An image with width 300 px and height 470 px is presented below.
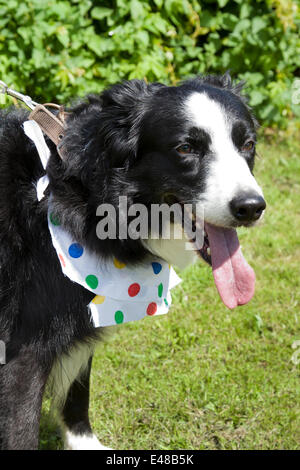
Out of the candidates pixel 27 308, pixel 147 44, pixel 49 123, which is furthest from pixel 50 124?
pixel 147 44

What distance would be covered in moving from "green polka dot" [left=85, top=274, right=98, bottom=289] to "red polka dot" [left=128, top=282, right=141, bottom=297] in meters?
0.18

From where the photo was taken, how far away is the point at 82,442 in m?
2.61

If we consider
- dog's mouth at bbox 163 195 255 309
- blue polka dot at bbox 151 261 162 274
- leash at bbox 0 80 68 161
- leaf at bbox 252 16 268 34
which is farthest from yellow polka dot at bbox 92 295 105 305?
leaf at bbox 252 16 268 34

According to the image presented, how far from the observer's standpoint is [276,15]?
515 cm

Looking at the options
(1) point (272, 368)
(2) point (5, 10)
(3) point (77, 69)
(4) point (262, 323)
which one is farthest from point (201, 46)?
(1) point (272, 368)

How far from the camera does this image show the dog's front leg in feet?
6.63

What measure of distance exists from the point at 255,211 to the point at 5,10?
10.6 feet

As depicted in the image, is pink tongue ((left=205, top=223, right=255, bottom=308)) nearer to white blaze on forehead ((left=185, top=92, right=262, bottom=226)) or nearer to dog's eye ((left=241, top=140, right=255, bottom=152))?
white blaze on forehead ((left=185, top=92, right=262, bottom=226))

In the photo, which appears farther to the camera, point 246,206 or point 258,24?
point 258,24

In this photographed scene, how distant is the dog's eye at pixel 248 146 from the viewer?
83.8 inches

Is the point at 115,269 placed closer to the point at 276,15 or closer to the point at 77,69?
the point at 77,69

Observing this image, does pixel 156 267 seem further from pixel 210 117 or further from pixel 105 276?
pixel 210 117

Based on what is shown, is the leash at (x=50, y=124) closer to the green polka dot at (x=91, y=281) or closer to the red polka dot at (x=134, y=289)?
the green polka dot at (x=91, y=281)
